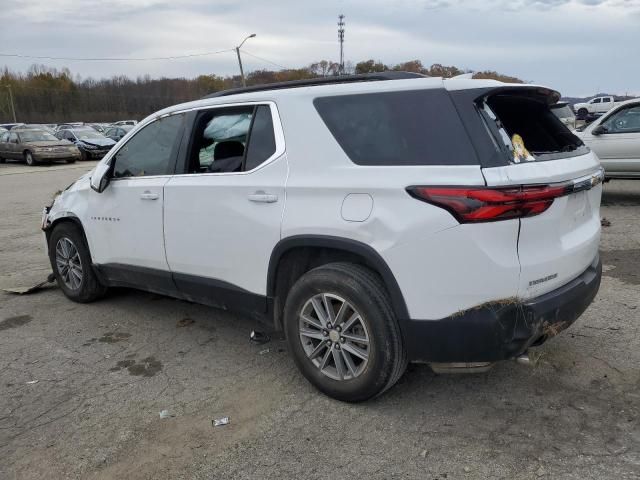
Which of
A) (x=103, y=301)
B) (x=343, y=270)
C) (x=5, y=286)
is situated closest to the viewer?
(x=343, y=270)

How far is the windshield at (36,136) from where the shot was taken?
24.3 meters

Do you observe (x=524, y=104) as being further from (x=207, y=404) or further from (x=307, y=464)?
(x=207, y=404)

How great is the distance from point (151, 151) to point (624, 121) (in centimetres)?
837

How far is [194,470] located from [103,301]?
3.04 metres

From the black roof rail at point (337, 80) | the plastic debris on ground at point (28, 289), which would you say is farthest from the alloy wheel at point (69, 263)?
the black roof rail at point (337, 80)

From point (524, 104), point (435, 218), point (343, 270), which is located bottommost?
point (343, 270)

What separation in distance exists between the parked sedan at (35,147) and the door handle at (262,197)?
75.7ft

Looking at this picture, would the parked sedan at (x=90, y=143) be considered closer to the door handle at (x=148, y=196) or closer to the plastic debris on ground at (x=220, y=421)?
the door handle at (x=148, y=196)

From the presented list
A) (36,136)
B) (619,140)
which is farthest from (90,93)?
(619,140)

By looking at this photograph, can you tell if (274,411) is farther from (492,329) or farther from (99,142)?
(99,142)

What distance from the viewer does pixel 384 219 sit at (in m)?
2.92

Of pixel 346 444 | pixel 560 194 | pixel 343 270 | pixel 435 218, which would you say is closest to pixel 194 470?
pixel 346 444

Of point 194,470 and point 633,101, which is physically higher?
point 633,101

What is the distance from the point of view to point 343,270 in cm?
315
